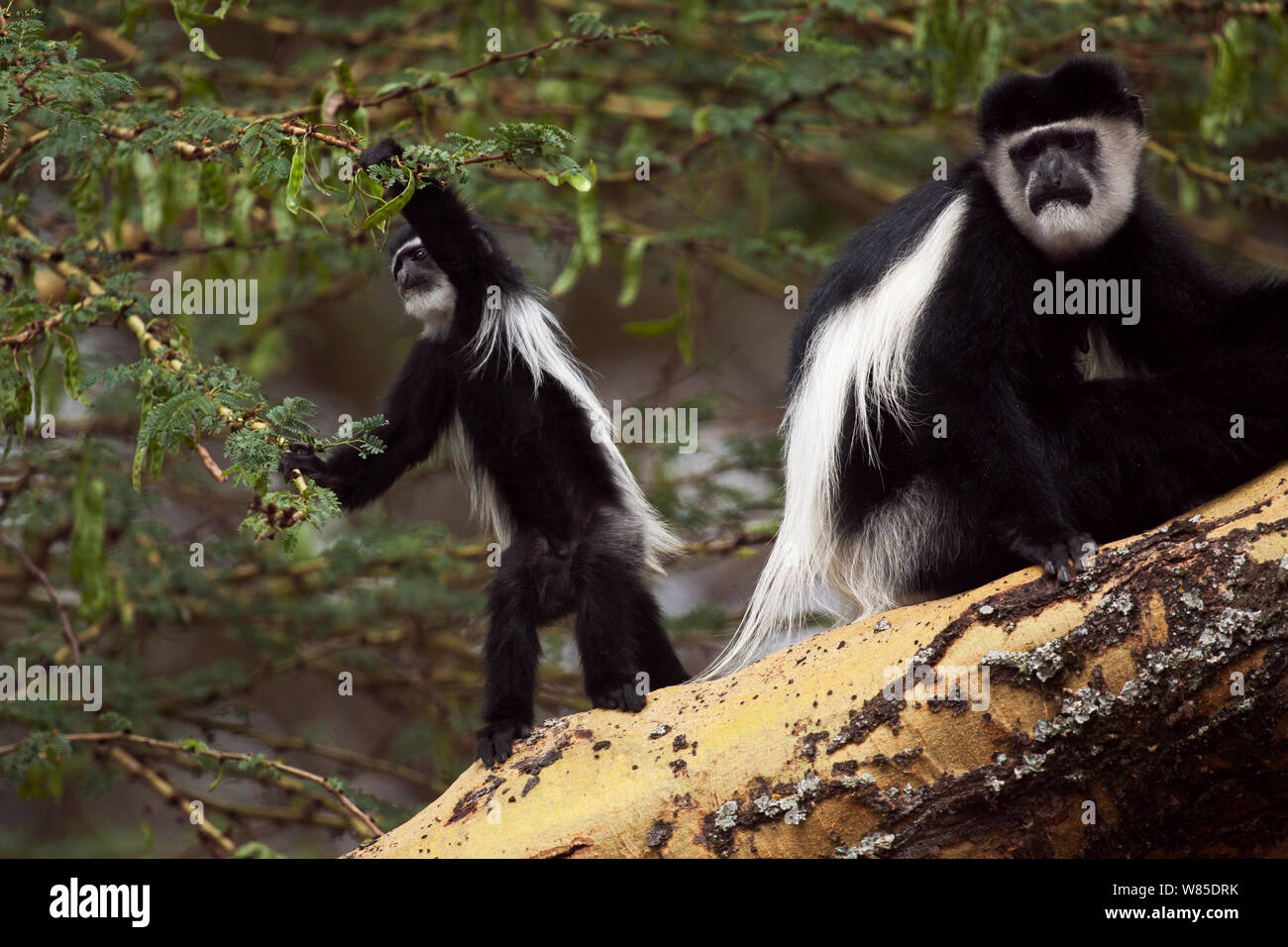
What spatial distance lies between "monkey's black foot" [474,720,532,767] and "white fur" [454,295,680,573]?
71 centimetres

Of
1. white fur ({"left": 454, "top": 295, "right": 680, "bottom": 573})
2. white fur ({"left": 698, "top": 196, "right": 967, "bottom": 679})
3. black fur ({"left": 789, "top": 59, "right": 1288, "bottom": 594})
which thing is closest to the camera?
black fur ({"left": 789, "top": 59, "right": 1288, "bottom": 594})

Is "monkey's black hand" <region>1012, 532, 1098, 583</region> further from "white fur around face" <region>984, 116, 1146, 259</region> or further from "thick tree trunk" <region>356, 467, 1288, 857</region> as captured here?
"white fur around face" <region>984, 116, 1146, 259</region>

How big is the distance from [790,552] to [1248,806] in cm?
125

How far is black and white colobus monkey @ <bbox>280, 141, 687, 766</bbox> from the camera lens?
10.2 ft

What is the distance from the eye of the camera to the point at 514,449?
3443 millimetres

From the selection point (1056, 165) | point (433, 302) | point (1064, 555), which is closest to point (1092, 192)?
point (1056, 165)

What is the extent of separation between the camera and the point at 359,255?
4.62 m

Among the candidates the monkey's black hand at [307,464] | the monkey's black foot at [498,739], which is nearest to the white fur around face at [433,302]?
the monkey's black hand at [307,464]

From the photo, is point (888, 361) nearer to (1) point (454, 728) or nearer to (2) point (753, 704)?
(2) point (753, 704)

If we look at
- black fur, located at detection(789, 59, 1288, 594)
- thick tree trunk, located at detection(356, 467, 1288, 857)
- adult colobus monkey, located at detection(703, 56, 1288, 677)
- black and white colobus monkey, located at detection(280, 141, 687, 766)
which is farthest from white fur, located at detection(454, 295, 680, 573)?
thick tree trunk, located at detection(356, 467, 1288, 857)

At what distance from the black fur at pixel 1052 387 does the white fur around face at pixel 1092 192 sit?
0.03 metres

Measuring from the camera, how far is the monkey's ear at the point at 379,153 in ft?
8.21

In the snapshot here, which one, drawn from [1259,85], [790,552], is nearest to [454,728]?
[790,552]

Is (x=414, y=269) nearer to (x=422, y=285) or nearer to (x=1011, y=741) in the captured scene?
(x=422, y=285)
